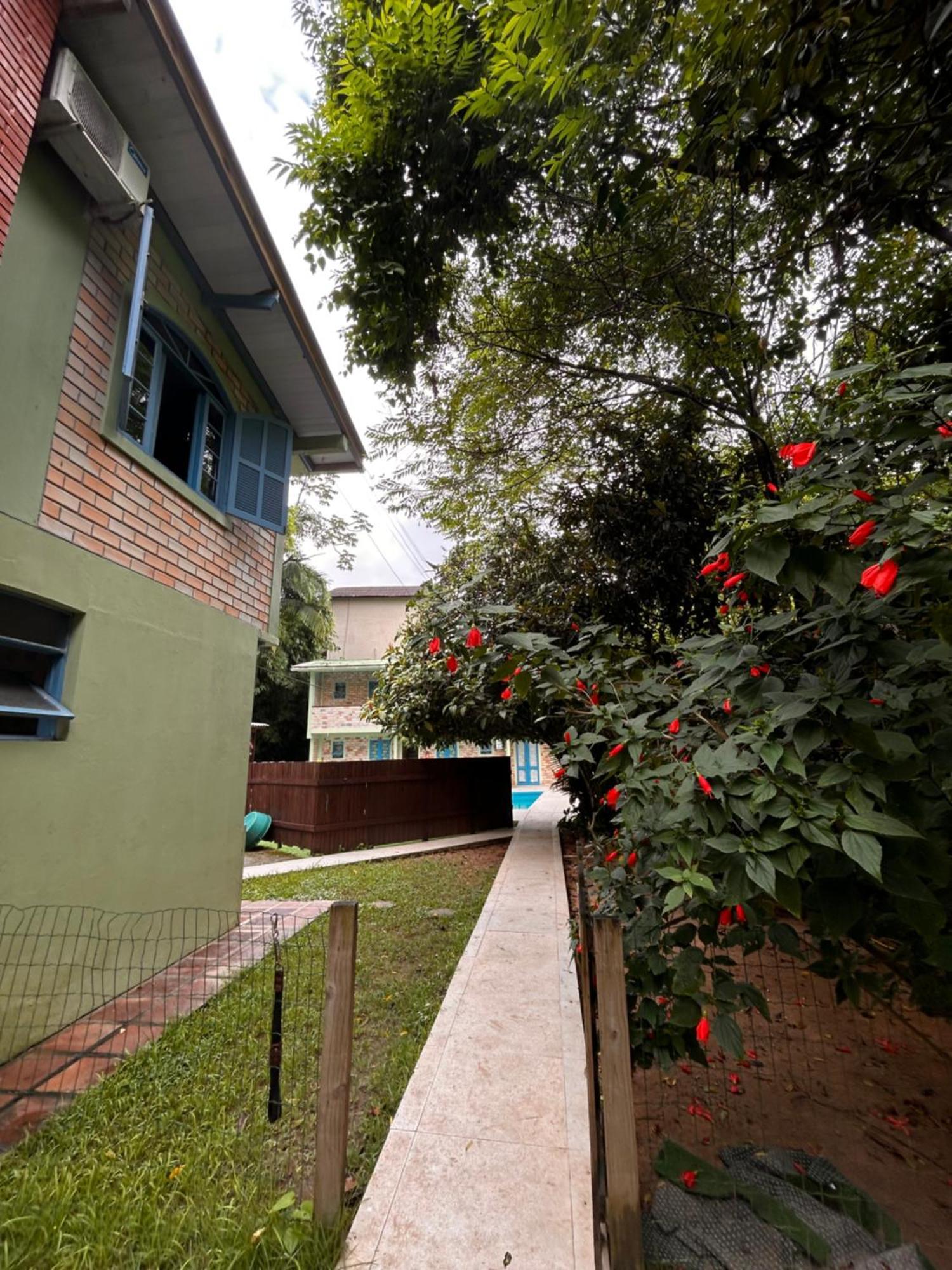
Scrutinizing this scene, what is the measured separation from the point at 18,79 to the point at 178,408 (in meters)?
2.66

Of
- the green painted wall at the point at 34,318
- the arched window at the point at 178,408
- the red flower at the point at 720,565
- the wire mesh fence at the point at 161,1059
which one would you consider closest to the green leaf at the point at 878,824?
the red flower at the point at 720,565

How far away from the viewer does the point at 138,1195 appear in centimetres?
205

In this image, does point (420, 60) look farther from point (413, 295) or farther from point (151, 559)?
point (151, 559)

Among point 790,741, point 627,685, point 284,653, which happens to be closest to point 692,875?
point 790,741

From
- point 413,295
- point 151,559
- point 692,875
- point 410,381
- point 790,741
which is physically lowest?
point 692,875

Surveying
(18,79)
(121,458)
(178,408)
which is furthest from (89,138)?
(178,408)

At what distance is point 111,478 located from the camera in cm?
394

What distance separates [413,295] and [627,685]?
3665 millimetres

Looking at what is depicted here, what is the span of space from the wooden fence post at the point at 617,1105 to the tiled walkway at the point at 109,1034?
2.52m

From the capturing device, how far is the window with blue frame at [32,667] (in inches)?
128

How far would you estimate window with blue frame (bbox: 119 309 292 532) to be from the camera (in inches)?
173

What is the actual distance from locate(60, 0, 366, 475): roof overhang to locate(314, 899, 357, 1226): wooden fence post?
4.87 metres

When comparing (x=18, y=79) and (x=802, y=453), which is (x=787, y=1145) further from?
(x=18, y=79)

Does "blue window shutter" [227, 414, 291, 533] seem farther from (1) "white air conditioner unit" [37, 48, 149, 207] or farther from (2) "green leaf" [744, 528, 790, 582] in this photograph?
(2) "green leaf" [744, 528, 790, 582]
